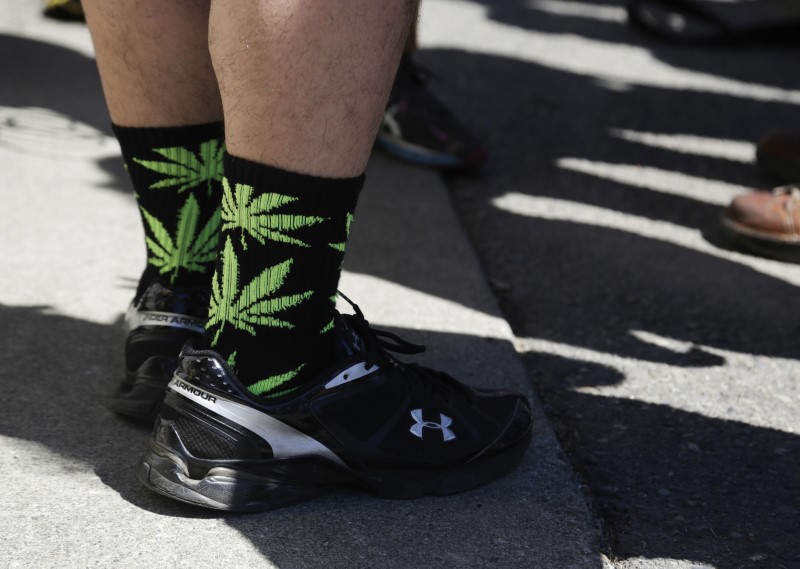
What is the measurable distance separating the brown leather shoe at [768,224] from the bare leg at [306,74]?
4.90 feet

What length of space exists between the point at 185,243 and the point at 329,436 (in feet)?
1.35

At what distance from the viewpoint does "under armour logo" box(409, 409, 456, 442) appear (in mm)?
1392

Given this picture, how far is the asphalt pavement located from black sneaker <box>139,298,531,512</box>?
36 mm

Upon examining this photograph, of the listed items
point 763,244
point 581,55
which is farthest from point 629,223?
point 581,55

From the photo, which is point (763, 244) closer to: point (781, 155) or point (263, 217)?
point (781, 155)

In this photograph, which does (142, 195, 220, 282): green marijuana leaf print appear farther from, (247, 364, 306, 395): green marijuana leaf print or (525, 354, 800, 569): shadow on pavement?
(525, 354, 800, 569): shadow on pavement

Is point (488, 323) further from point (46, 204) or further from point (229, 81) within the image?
point (46, 204)

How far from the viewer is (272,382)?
1.32 m

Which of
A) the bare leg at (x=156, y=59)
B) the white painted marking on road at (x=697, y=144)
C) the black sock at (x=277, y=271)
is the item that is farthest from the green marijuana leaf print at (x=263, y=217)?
the white painted marking on road at (x=697, y=144)

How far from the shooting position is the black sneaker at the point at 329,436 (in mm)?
1301

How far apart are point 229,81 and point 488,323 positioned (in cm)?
93

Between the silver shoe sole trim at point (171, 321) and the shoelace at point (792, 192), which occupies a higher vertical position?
the silver shoe sole trim at point (171, 321)

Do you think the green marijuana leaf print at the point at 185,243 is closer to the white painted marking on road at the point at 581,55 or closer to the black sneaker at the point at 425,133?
the black sneaker at the point at 425,133

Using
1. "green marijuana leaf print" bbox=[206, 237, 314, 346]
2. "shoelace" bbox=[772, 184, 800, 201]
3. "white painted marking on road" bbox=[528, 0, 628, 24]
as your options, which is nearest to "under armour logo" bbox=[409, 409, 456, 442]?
"green marijuana leaf print" bbox=[206, 237, 314, 346]
